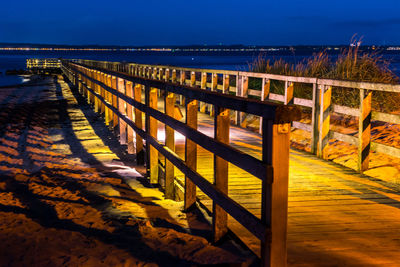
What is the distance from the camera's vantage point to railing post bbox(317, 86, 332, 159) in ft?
25.3

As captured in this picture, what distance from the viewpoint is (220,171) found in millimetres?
3992

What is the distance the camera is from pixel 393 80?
42.1 ft

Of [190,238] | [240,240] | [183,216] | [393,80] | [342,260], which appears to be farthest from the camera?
[393,80]

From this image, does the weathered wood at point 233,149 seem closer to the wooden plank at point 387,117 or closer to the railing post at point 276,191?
the railing post at point 276,191

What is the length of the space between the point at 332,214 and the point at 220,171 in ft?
4.71

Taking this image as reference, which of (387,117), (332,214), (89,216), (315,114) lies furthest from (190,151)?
(315,114)

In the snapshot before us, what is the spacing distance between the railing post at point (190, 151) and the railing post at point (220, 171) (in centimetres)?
76

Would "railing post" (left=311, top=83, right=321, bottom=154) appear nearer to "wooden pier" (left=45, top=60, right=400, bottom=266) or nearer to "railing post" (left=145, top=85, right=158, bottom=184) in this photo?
"wooden pier" (left=45, top=60, right=400, bottom=266)

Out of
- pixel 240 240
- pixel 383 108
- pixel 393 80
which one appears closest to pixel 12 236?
pixel 240 240

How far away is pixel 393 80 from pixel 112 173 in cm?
868

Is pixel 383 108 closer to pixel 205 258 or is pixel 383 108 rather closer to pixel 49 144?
pixel 49 144

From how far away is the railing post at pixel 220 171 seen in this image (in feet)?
12.8

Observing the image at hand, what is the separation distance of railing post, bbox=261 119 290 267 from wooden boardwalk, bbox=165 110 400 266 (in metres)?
0.56

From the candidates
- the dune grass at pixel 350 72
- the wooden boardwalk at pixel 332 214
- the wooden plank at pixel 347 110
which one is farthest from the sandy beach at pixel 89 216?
the dune grass at pixel 350 72
